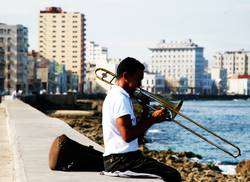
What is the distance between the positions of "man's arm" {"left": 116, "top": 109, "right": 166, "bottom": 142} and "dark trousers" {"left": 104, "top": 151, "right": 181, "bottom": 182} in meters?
0.26

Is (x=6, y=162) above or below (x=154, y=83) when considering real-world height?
above

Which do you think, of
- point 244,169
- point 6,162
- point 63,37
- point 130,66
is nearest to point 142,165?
point 130,66

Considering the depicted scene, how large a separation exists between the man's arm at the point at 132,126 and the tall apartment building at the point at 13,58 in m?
108

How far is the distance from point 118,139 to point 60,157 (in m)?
1.03

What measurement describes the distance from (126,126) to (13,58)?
115 m

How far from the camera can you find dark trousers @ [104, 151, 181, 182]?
5.77 meters

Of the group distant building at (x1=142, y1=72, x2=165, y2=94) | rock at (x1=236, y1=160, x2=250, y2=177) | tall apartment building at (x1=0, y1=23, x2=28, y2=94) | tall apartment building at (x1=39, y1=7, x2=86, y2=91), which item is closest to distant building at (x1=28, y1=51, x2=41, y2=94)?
tall apartment building at (x1=0, y1=23, x2=28, y2=94)

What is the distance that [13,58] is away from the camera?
390 feet

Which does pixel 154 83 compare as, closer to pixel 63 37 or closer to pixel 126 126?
pixel 63 37

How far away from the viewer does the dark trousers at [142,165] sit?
5773mm

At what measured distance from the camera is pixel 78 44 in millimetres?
178875

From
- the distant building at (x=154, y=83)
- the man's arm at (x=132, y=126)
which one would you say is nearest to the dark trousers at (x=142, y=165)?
the man's arm at (x=132, y=126)

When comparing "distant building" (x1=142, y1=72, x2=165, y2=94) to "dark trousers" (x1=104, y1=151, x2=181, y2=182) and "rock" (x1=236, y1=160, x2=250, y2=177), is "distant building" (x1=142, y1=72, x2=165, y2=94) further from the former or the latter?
"dark trousers" (x1=104, y1=151, x2=181, y2=182)

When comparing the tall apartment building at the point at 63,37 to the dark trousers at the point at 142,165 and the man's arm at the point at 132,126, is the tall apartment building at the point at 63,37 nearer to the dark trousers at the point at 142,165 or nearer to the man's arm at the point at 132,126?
the dark trousers at the point at 142,165
